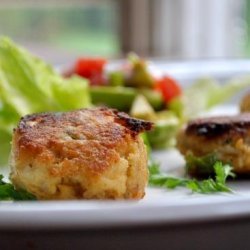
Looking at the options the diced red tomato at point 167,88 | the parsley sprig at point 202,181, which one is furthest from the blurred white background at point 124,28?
the parsley sprig at point 202,181

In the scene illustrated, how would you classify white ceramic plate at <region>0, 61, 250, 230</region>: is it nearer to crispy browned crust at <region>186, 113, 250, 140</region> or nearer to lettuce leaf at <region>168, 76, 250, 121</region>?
crispy browned crust at <region>186, 113, 250, 140</region>

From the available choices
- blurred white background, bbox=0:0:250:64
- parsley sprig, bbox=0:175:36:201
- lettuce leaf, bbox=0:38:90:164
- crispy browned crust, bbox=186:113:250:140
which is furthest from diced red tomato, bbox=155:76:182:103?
blurred white background, bbox=0:0:250:64

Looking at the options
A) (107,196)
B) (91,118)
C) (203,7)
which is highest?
(203,7)

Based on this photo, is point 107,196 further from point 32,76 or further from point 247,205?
point 32,76

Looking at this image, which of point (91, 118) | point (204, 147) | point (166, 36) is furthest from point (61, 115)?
point (166, 36)

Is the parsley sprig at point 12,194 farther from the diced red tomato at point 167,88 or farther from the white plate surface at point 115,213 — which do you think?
the diced red tomato at point 167,88

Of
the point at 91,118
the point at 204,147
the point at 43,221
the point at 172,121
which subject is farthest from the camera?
the point at 172,121

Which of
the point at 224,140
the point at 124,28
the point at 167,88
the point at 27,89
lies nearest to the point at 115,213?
the point at 224,140
